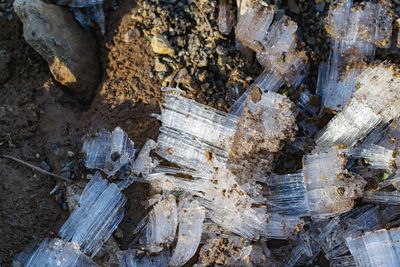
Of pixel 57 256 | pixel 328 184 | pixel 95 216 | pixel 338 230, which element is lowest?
pixel 57 256

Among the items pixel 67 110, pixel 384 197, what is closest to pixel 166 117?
pixel 67 110

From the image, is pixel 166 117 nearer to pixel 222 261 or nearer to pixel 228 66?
pixel 228 66

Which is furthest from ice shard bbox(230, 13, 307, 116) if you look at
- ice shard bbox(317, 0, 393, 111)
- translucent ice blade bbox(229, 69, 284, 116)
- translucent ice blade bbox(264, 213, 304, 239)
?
translucent ice blade bbox(264, 213, 304, 239)

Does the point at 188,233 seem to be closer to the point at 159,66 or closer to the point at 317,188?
the point at 317,188

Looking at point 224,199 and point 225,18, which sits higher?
point 225,18

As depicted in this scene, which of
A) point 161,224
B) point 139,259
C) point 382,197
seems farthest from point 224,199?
point 382,197

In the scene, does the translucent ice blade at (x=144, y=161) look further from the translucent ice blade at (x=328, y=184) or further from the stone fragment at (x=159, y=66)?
the translucent ice blade at (x=328, y=184)

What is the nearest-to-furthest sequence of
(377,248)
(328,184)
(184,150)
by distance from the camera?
(377,248), (328,184), (184,150)
